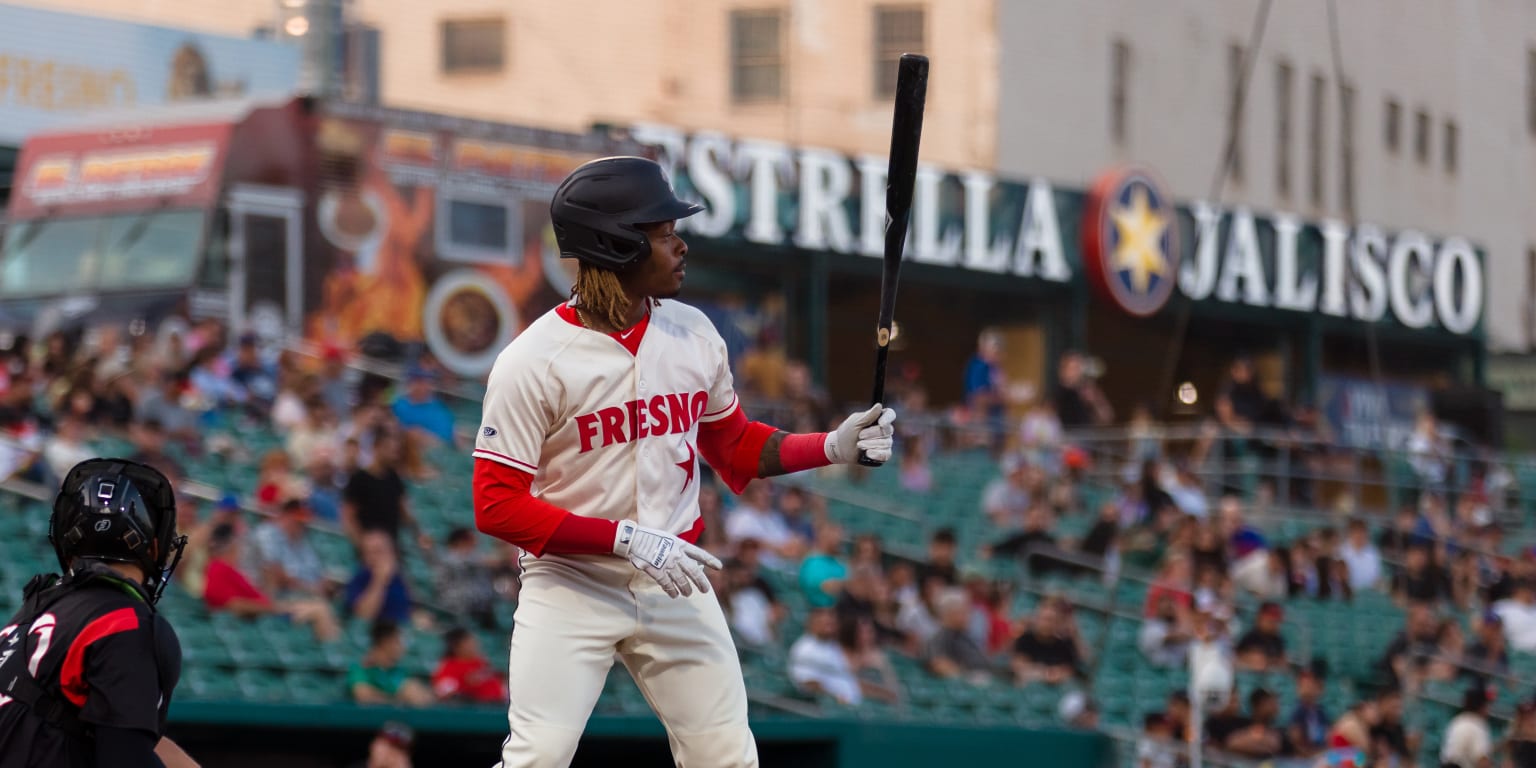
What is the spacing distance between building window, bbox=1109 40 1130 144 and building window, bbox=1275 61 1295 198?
2.07 meters

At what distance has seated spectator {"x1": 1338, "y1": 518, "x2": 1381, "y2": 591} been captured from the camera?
19047mm

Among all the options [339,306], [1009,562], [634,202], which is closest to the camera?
[634,202]

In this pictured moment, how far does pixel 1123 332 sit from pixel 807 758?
1953 centimetres

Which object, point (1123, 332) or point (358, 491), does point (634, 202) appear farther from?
point (1123, 332)

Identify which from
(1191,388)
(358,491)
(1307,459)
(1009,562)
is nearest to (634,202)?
(358,491)

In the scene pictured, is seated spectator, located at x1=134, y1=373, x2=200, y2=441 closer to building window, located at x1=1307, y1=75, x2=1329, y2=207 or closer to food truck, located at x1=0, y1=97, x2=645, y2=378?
food truck, located at x1=0, y1=97, x2=645, y2=378

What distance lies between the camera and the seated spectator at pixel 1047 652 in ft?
48.4

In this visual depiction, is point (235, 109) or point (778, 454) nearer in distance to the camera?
point (778, 454)

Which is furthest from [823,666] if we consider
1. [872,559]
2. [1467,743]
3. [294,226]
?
[294,226]

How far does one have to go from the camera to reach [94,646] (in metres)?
4.29

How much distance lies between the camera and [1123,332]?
102ft

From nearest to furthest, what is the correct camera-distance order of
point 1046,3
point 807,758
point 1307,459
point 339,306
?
1. point 807,758
2. point 339,306
3. point 1307,459
4. point 1046,3

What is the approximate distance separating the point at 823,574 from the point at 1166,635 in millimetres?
2551

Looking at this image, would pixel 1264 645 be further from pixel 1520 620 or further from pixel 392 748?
pixel 392 748
